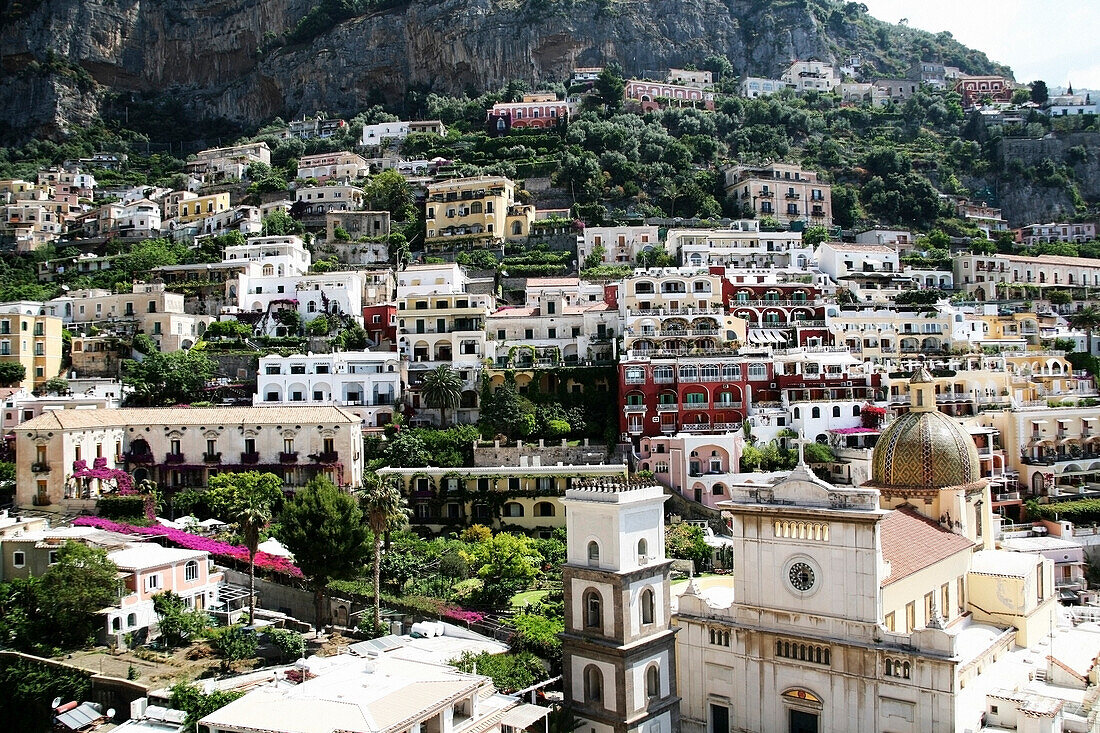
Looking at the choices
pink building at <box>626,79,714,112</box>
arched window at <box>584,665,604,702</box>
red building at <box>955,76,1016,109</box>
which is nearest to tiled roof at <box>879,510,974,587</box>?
arched window at <box>584,665,604,702</box>

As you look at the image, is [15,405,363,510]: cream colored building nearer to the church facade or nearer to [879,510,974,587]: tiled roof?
the church facade

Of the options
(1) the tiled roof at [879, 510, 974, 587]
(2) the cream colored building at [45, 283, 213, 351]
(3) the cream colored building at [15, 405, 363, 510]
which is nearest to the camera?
(1) the tiled roof at [879, 510, 974, 587]

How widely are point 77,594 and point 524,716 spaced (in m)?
18.0

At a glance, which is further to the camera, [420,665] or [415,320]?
[415,320]

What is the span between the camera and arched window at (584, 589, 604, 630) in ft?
102

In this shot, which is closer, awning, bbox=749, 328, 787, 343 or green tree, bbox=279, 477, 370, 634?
green tree, bbox=279, 477, 370, 634

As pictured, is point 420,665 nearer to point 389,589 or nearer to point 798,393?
point 389,589

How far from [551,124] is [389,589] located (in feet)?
286

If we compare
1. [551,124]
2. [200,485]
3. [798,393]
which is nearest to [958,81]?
[551,124]

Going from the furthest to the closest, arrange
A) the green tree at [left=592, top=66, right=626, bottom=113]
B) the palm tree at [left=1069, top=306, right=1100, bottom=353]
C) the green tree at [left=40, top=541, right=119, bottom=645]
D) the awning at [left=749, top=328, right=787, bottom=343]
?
the green tree at [left=592, top=66, right=626, bottom=113] → the palm tree at [left=1069, top=306, right=1100, bottom=353] → the awning at [left=749, top=328, right=787, bottom=343] → the green tree at [left=40, top=541, right=119, bottom=645]

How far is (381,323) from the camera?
264ft

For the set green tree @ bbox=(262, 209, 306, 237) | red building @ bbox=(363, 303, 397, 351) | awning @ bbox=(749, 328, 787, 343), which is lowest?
awning @ bbox=(749, 328, 787, 343)

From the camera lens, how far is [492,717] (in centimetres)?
2980

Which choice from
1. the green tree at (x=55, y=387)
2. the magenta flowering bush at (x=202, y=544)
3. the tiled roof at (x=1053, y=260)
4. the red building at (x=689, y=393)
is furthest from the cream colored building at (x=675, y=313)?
the green tree at (x=55, y=387)
